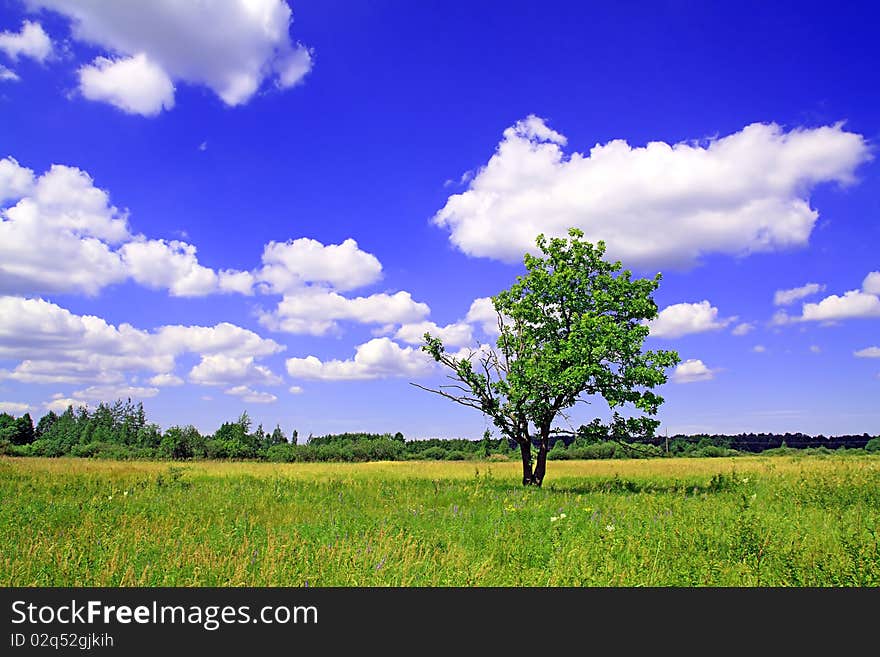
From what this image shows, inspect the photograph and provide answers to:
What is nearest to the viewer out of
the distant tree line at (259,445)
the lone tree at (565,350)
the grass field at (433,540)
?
the grass field at (433,540)

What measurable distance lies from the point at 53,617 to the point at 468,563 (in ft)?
15.5

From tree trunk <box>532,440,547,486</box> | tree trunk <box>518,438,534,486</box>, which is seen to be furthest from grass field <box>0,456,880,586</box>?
tree trunk <box>518,438,534,486</box>

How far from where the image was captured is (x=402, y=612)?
5.64 metres

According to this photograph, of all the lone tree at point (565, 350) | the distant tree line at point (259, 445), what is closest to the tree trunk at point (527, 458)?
the lone tree at point (565, 350)

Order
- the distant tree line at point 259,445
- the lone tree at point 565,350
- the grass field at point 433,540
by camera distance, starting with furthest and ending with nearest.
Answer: the distant tree line at point 259,445 → the lone tree at point 565,350 → the grass field at point 433,540

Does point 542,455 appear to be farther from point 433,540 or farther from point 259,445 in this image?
point 259,445

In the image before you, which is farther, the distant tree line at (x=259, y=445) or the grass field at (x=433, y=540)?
the distant tree line at (x=259, y=445)

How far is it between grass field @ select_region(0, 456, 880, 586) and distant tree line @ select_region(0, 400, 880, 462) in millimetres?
34401

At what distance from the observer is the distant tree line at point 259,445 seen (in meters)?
68.2

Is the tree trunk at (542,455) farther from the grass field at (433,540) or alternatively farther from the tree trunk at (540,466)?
the grass field at (433,540)

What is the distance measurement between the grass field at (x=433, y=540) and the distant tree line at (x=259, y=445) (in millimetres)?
34401

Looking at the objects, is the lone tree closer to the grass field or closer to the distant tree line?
the grass field

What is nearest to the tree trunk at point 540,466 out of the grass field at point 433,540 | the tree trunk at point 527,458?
the tree trunk at point 527,458

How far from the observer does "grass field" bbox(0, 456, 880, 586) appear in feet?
22.7
